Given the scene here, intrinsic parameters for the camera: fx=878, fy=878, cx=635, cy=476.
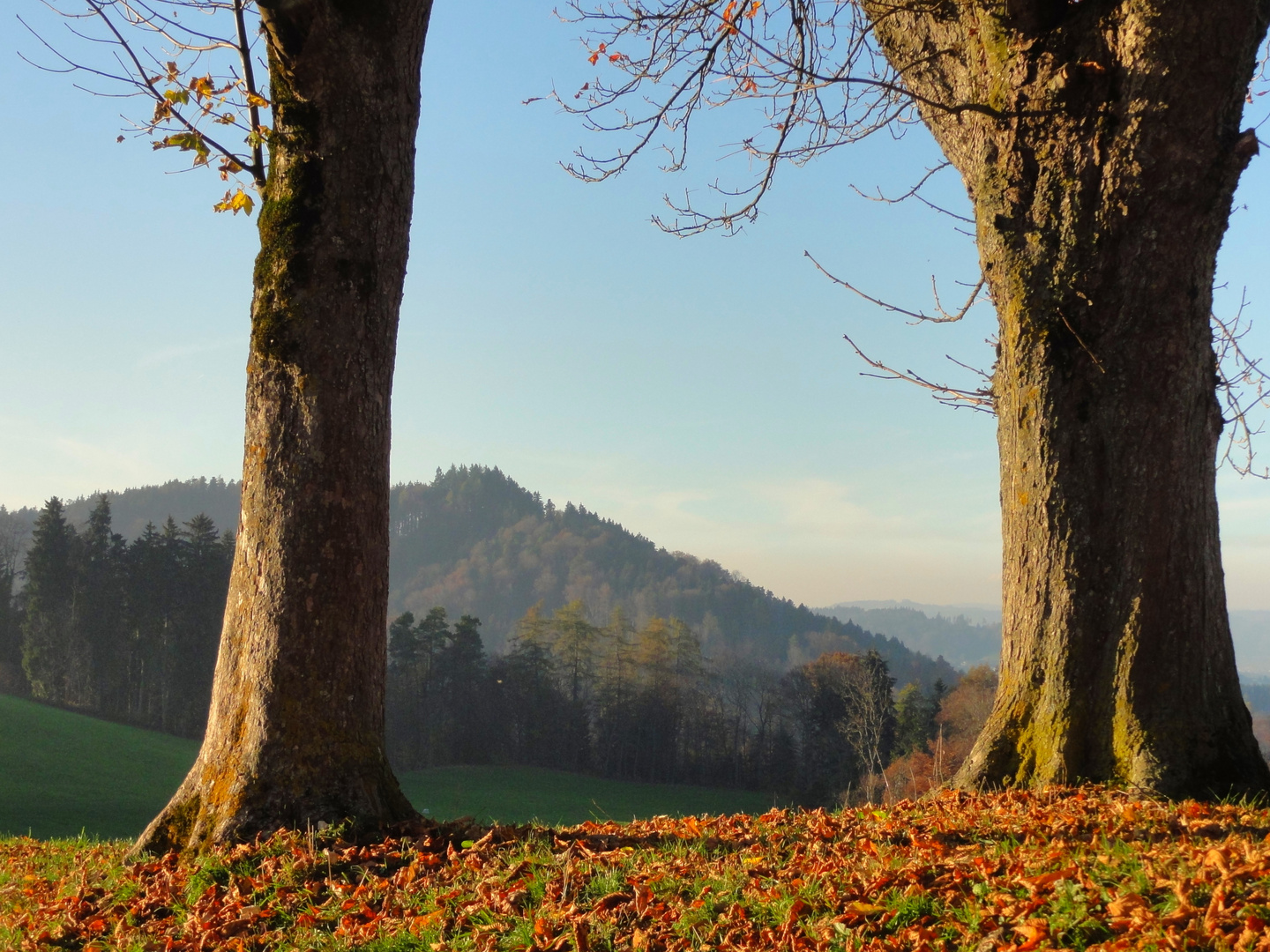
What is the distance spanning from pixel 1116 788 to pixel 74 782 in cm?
3622

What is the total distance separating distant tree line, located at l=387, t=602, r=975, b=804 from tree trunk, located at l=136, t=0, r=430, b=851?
50280mm

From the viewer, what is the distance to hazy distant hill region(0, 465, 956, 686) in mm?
134375

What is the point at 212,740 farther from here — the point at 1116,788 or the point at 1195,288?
the point at 1195,288

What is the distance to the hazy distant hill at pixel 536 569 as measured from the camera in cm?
13438

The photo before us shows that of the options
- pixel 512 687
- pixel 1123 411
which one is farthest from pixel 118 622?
pixel 1123 411

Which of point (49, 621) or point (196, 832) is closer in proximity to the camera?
point (196, 832)

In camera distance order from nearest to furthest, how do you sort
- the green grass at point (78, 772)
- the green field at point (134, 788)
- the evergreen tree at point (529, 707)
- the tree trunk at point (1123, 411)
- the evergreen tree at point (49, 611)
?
the tree trunk at point (1123, 411), the green grass at point (78, 772), the green field at point (134, 788), the evergreen tree at point (49, 611), the evergreen tree at point (529, 707)

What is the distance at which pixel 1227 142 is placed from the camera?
17.0 ft

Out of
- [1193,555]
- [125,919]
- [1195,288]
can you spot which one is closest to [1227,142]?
[1195,288]

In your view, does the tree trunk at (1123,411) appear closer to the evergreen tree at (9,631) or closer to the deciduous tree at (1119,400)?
the deciduous tree at (1119,400)

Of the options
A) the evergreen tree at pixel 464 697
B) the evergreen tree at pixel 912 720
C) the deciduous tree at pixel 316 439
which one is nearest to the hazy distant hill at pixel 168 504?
the evergreen tree at pixel 464 697

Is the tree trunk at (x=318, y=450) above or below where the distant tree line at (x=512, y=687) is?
above

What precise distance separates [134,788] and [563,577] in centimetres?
13372

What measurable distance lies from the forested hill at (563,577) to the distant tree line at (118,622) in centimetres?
7862
